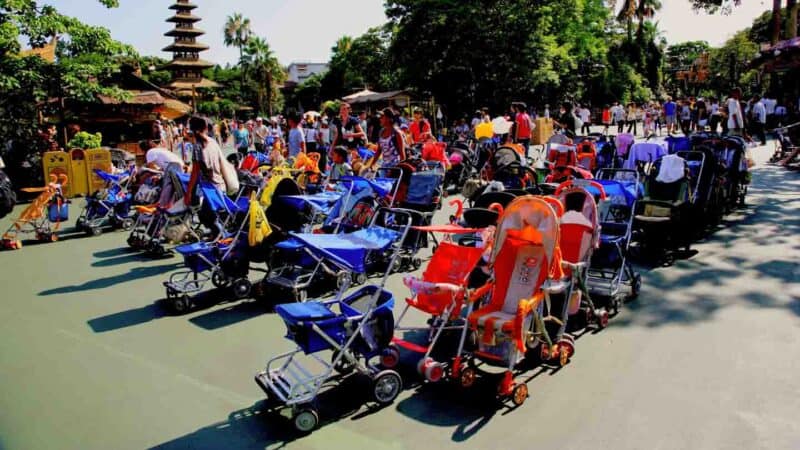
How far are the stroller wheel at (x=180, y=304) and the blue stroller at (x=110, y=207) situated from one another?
18.6 ft

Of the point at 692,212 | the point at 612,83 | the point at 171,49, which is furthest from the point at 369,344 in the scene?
the point at 171,49

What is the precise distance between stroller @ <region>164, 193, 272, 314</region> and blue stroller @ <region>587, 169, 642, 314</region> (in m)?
3.59

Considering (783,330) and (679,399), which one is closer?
(679,399)

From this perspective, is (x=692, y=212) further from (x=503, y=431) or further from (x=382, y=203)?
(x=503, y=431)

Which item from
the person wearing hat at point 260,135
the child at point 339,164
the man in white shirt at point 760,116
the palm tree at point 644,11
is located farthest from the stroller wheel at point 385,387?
the palm tree at point 644,11

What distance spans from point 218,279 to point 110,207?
5525mm

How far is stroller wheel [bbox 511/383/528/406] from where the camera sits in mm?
4293

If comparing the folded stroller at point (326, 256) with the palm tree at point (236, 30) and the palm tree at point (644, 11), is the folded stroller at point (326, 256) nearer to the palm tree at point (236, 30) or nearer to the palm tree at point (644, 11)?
the palm tree at point (644, 11)

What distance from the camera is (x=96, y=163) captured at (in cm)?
1580

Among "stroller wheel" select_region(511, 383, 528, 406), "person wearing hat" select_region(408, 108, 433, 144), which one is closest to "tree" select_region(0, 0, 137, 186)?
"person wearing hat" select_region(408, 108, 433, 144)

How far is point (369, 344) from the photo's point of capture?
175 inches

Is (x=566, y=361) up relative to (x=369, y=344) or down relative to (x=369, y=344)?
down

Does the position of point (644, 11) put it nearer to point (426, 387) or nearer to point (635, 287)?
point (635, 287)

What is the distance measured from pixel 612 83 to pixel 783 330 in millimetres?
36846
